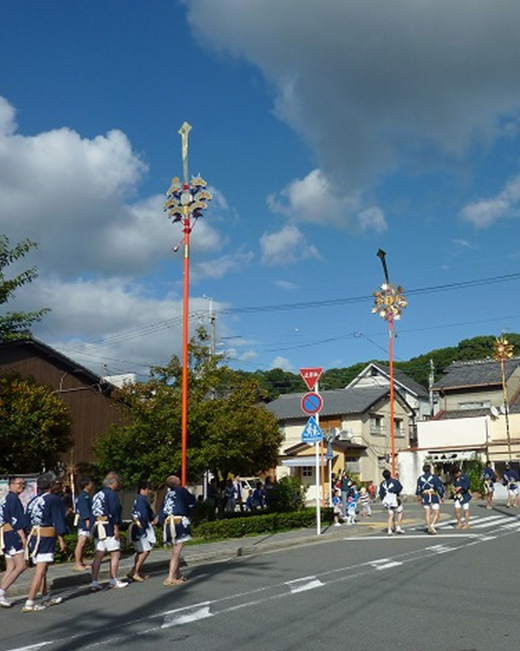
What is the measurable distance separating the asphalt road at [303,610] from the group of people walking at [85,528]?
14.3 inches

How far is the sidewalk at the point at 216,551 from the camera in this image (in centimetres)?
1082

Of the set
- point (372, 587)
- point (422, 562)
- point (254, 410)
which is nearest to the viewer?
point (372, 587)

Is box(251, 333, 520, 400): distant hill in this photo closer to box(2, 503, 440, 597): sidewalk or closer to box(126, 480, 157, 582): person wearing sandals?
box(2, 503, 440, 597): sidewalk

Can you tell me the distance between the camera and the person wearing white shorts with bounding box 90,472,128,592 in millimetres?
10055

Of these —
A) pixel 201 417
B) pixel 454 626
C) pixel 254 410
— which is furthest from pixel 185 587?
pixel 254 410

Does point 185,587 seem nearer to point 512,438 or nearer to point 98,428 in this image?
point 98,428

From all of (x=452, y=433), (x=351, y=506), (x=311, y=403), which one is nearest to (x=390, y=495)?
(x=311, y=403)

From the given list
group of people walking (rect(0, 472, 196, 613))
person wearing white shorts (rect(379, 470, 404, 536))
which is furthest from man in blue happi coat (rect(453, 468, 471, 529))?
group of people walking (rect(0, 472, 196, 613))

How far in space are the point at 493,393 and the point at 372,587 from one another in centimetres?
3728

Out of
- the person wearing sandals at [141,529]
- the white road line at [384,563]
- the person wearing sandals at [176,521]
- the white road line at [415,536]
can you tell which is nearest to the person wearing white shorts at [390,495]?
the white road line at [415,536]

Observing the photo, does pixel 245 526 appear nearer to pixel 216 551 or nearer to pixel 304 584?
pixel 216 551

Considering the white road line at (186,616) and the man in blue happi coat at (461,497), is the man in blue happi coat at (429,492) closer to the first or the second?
the man in blue happi coat at (461,497)

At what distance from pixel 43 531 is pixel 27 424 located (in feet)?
35.1

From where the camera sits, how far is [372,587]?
930cm
